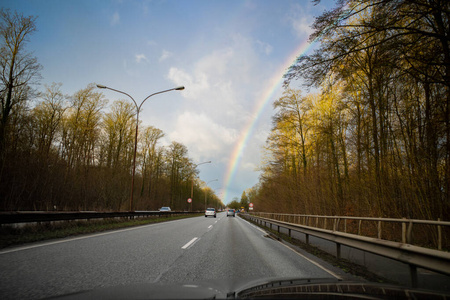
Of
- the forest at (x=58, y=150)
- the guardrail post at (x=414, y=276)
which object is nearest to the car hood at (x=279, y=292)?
the guardrail post at (x=414, y=276)

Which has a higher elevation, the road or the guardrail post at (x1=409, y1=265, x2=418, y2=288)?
the guardrail post at (x1=409, y1=265, x2=418, y2=288)

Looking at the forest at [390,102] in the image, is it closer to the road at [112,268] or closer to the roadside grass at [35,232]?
the road at [112,268]

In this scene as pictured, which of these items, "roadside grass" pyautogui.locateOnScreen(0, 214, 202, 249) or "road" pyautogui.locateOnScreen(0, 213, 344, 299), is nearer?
"road" pyautogui.locateOnScreen(0, 213, 344, 299)

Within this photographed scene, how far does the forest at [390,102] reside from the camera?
582 cm

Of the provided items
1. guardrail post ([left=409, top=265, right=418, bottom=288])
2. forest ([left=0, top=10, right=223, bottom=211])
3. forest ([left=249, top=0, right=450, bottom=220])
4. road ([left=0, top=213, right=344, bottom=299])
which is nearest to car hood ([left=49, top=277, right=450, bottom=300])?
road ([left=0, top=213, right=344, bottom=299])

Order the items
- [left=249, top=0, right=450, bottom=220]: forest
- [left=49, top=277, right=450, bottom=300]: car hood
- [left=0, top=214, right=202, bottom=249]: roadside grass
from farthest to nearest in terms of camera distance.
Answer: [left=0, top=214, right=202, bottom=249]: roadside grass, [left=249, top=0, right=450, bottom=220]: forest, [left=49, top=277, right=450, bottom=300]: car hood

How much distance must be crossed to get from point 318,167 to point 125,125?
80.9 feet

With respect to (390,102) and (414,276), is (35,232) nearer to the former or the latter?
(414,276)

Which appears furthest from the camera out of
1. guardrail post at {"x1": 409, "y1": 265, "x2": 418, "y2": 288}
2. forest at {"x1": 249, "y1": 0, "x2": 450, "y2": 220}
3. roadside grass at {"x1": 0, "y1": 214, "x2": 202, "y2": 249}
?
roadside grass at {"x1": 0, "y1": 214, "x2": 202, "y2": 249}

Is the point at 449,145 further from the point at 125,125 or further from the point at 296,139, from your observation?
the point at 125,125

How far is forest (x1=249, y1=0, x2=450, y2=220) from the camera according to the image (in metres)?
5.82

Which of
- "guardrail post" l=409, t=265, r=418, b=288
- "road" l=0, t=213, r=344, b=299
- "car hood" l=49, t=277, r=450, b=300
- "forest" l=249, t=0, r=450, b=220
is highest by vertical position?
"forest" l=249, t=0, r=450, b=220

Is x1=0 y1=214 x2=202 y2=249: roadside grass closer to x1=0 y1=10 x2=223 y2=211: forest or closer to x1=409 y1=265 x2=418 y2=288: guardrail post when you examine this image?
x1=0 y1=10 x2=223 y2=211: forest

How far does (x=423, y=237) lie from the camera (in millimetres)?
7754
